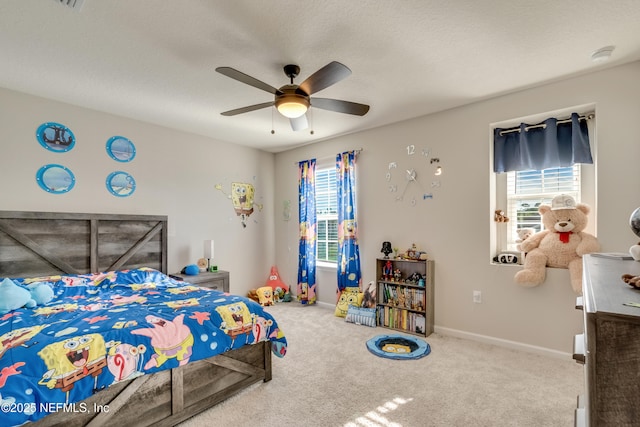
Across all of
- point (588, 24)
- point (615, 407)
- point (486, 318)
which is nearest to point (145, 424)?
point (615, 407)

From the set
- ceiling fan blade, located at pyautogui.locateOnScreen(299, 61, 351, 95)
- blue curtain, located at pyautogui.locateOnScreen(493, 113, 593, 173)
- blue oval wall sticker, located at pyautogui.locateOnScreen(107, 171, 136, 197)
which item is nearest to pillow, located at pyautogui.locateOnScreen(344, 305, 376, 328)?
blue curtain, located at pyautogui.locateOnScreen(493, 113, 593, 173)

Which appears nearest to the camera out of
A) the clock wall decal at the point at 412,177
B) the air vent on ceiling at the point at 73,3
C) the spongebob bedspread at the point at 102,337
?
the spongebob bedspread at the point at 102,337

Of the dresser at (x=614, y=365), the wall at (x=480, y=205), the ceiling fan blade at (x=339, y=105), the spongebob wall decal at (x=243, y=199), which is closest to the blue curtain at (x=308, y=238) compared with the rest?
the wall at (x=480, y=205)

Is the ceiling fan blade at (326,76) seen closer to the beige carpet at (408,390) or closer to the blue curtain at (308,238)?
the beige carpet at (408,390)

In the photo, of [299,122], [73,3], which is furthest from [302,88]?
[73,3]

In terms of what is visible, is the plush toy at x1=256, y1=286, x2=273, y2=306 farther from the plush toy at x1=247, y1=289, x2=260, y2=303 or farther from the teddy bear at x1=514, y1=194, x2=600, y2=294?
the teddy bear at x1=514, y1=194, x2=600, y2=294

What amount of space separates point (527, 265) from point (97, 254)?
14.7 feet

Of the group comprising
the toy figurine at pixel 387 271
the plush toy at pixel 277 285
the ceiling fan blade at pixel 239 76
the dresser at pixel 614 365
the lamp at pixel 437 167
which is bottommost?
the plush toy at pixel 277 285

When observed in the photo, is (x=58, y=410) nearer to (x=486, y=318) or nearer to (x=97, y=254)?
(x=97, y=254)

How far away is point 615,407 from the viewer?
0.49 m

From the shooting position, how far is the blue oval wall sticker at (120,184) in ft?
12.1

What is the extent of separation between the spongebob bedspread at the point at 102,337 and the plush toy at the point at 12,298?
0.06 metres

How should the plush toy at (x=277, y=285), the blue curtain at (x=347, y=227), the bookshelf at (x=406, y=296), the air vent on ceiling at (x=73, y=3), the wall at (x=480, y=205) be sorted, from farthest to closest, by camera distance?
the plush toy at (x=277, y=285) → the blue curtain at (x=347, y=227) → the bookshelf at (x=406, y=296) → the wall at (x=480, y=205) → the air vent on ceiling at (x=73, y=3)

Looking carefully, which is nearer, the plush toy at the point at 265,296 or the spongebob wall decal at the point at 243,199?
the plush toy at the point at 265,296
